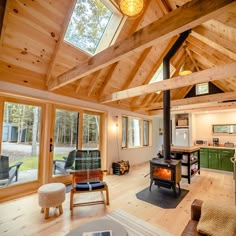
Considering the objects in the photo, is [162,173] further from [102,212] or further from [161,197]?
[102,212]

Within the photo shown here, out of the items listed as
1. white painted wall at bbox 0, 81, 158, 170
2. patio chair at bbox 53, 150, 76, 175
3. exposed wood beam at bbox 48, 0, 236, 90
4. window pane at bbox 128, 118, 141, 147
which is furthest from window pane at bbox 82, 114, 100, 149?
exposed wood beam at bbox 48, 0, 236, 90

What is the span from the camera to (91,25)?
349 cm

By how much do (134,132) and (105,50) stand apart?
486 cm

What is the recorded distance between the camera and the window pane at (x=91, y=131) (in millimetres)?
4812

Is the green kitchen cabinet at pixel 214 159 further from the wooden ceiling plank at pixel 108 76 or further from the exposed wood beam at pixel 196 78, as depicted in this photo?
the wooden ceiling plank at pixel 108 76

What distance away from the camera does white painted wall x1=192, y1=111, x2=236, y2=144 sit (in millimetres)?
6211

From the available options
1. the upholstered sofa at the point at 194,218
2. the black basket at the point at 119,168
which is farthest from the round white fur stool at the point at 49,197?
the black basket at the point at 119,168

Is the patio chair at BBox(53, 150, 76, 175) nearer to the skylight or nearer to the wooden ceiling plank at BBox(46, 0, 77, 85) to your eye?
the wooden ceiling plank at BBox(46, 0, 77, 85)

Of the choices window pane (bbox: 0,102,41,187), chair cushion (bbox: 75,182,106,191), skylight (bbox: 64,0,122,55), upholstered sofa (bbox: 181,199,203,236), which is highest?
skylight (bbox: 64,0,122,55)

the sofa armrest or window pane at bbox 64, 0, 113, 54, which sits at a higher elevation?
window pane at bbox 64, 0, 113, 54

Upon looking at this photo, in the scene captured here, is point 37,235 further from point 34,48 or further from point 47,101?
point 34,48

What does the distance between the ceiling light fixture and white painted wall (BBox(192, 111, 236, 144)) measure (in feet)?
20.1

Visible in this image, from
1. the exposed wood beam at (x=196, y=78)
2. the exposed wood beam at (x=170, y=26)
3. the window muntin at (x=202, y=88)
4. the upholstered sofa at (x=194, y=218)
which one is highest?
the window muntin at (x=202, y=88)

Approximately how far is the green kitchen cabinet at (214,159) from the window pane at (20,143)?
6.02 m
